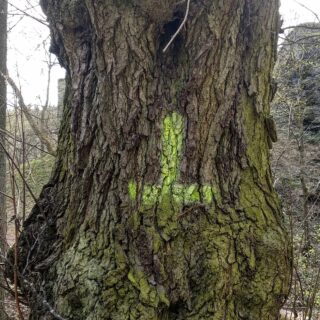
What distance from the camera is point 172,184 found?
6.45ft

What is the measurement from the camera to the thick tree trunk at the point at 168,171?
1873 mm

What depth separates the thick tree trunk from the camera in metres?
1.87

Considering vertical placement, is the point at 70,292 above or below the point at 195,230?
below

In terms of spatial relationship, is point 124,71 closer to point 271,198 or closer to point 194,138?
point 194,138

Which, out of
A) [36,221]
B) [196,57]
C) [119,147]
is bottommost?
[36,221]

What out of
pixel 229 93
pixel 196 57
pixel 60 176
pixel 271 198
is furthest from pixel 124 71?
pixel 271 198

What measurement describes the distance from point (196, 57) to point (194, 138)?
1.26 ft

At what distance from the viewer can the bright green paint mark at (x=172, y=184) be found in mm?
1943

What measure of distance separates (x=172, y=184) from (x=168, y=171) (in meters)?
0.06

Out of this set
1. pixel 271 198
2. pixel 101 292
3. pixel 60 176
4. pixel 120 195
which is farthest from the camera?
pixel 60 176

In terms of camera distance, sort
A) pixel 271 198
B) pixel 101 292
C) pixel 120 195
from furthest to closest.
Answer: pixel 271 198
pixel 120 195
pixel 101 292

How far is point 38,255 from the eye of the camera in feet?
7.11

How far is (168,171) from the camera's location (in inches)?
77.9

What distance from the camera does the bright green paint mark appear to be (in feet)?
6.38
